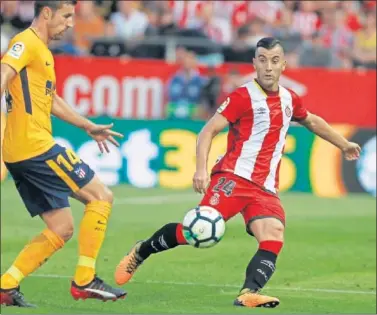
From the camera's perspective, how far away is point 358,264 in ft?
39.8

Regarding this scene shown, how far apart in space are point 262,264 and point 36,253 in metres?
1.66

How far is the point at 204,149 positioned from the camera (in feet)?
29.1

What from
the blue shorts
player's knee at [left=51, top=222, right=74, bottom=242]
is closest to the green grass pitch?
player's knee at [left=51, top=222, right=74, bottom=242]

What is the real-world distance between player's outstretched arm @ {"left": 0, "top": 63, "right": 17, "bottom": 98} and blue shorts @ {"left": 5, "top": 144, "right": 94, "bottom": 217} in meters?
0.66

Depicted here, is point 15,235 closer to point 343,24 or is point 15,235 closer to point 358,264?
point 358,264

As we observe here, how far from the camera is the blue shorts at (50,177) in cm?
828

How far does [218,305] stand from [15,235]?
5274 mm

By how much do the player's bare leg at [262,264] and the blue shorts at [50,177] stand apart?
4.52ft

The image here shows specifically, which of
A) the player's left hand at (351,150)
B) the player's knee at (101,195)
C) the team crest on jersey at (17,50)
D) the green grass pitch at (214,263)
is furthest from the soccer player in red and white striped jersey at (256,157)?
the team crest on jersey at (17,50)

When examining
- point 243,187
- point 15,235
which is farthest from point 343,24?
point 243,187

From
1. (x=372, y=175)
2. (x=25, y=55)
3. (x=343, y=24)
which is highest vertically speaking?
(x=25, y=55)

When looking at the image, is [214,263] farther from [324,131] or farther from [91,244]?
[91,244]

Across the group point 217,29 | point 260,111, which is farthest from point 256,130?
point 217,29

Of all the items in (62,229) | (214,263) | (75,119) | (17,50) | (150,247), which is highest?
(17,50)
